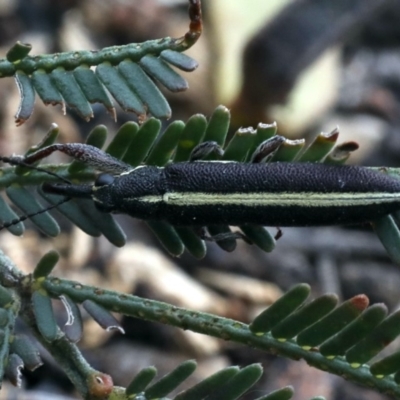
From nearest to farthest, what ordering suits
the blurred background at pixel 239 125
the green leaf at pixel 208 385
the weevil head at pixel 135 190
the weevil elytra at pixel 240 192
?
1. the green leaf at pixel 208 385
2. the weevil elytra at pixel 240 192
3. the weevil head at pixel 135 190
4. the blurred background at pixel 239 125

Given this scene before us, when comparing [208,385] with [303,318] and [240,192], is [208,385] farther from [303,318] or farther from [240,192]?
[240,192]

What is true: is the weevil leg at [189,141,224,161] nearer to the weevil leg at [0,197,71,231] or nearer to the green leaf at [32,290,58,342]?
the weevil leg at [0,197,71,231]

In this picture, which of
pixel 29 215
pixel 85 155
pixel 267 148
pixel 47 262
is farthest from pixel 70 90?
pixel 267 148

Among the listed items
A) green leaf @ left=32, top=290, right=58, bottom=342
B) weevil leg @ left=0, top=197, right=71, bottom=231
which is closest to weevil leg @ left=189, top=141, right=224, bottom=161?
weevil leg @ left=0, top=197, right=71, bottom=231

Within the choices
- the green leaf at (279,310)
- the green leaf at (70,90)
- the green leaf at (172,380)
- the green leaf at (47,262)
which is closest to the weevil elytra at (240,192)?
the green leaf at (70,90)

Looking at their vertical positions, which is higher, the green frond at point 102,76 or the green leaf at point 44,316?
the green frond at point 102,76

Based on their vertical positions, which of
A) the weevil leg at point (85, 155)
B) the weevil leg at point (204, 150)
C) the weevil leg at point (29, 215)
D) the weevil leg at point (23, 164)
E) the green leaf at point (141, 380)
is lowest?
the green leaf at point (141, 380)

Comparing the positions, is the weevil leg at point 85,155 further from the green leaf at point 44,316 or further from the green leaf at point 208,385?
the green leaf at point 208,385

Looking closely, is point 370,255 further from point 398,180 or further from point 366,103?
point 398,180
